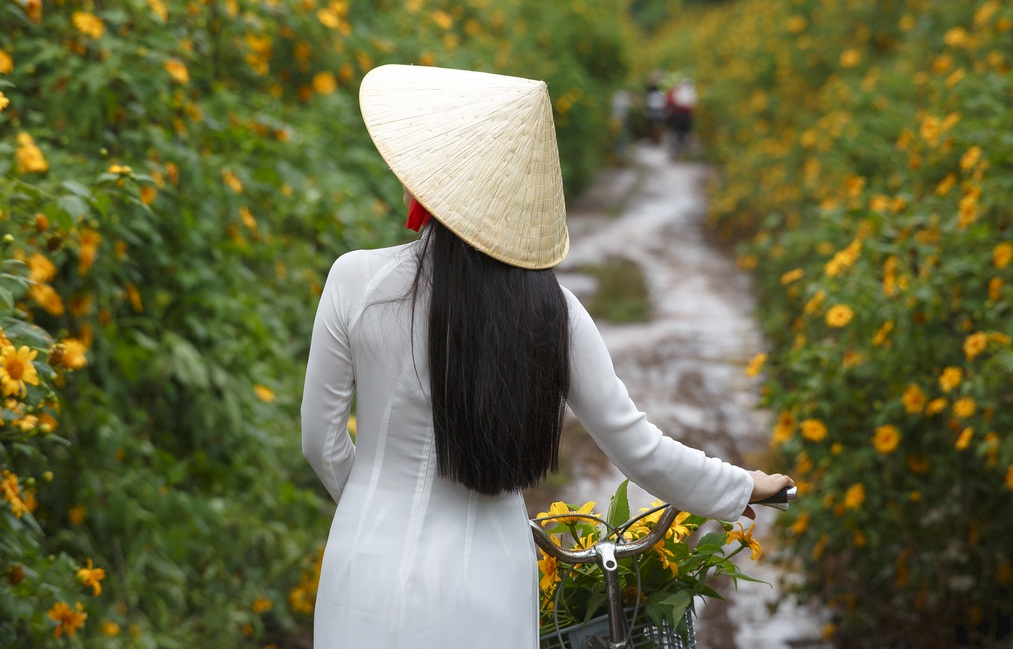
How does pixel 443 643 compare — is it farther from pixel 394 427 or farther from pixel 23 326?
pixel 23 326

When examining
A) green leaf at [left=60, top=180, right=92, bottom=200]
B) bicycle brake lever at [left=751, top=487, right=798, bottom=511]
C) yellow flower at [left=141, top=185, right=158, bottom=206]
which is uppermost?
yellow flower at [left=141, top=185, right=158, bottom=206]

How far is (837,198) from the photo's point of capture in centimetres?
609

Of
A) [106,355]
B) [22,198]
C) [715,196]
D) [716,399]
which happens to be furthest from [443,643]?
[715,196]

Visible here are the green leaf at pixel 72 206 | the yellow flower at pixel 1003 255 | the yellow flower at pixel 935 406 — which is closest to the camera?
the green leaf at pixel 72 206

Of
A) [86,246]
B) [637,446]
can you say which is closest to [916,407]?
[637,446]

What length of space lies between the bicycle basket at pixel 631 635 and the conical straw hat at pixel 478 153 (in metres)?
0.60

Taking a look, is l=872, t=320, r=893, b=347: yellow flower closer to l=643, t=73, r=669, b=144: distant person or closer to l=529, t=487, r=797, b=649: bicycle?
l=529, t=487, r=797, b=649: bicycle

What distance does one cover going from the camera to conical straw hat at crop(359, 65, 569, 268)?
1484mm

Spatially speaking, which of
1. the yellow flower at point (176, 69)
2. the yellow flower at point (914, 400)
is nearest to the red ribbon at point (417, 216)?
the yellow flower at point (176, 69)

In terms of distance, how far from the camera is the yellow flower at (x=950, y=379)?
2818 millimetres

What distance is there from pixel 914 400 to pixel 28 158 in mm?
2371

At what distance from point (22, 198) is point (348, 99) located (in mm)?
2728

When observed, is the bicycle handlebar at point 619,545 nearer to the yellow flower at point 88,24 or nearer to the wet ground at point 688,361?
the wet ground at point 688,361

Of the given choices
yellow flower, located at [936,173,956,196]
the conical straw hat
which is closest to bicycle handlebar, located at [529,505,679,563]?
the conical straw hat
